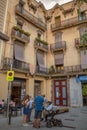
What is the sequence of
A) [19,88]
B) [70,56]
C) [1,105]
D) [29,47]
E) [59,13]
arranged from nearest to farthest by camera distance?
[1,105] → [19,88] → [29,47] → [70,56] → [59,13]

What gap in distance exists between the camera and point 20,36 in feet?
62.7

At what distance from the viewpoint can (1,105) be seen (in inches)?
534

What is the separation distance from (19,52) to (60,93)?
8119mm

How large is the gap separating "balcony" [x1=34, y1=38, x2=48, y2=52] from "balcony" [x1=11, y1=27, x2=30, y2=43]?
162 cm

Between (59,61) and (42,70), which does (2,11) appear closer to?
(42,70)

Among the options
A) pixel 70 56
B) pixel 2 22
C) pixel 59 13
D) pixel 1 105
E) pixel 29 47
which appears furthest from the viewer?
pixel 59 13

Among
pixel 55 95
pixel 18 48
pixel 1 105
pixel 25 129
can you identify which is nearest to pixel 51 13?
pixel 18 48

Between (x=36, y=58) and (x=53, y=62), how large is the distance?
3066 millimetres

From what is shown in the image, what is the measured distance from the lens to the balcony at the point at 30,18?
65.5 feet

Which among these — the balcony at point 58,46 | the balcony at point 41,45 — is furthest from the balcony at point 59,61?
the balcony at point 41,45

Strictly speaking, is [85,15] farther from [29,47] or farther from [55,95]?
[55,95]

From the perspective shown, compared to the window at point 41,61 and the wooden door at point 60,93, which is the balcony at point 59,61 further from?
the wooden door at point 60,93

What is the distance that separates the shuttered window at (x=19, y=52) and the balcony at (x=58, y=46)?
5.53 meters

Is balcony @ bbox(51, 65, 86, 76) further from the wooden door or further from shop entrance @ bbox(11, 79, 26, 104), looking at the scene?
shop entrance @ bbox(11, 79, 26, 104)
